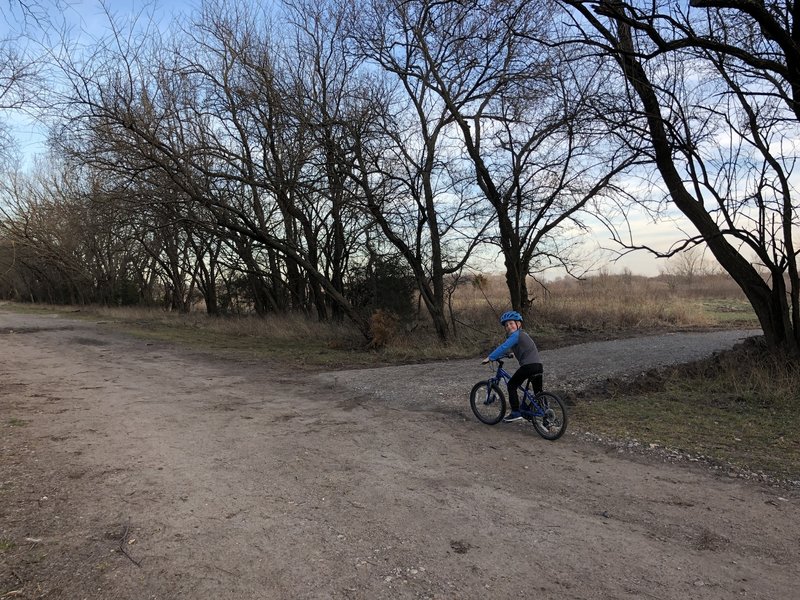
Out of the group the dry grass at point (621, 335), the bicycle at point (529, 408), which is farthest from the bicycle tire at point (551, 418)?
the dry grass at point (621, 335)

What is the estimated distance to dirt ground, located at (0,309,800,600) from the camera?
3465 millimetres

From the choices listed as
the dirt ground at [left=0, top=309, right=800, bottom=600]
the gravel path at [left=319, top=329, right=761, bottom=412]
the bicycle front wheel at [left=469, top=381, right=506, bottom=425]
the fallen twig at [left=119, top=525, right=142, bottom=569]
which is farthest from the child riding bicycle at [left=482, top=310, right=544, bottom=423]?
the fallen twig at [left=119, top=525, right=142, bottom=569]

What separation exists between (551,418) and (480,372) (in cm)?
520

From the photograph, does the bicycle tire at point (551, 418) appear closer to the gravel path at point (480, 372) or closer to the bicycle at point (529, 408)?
the bicycle at point (529, 408)

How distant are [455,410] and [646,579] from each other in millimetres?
5158

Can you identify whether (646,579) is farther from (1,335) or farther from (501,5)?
(1,335)

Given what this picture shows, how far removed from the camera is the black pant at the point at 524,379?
282 inches

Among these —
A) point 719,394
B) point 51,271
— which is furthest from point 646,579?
point 51,271

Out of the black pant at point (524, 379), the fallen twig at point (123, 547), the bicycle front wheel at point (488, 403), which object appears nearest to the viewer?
the fallen twig at point (123, 547)

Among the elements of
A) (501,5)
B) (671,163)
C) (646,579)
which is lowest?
(646,579)

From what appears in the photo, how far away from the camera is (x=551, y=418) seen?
22.6ft

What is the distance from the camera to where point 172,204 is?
55.3ft

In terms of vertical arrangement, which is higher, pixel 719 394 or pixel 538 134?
pixel 538 134

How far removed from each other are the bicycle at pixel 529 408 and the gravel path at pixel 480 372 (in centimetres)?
77
